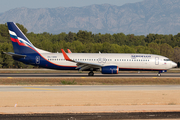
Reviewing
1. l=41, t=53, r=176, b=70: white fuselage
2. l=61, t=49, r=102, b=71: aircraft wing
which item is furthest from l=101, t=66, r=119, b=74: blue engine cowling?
l=41, t=53, r=176, b=70: white fuselage

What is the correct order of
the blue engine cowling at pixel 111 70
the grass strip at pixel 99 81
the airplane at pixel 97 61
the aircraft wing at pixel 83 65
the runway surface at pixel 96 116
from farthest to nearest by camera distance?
the airplane at pixel 97 61, the aircraft wing at pixel 83 65, the blue engine cowling at pixel 111 70, the grass strip at pixel 99 81, the runway surface at pixel 96 116

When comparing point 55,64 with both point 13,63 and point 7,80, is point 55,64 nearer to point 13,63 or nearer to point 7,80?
point 7,80

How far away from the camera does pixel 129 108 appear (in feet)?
53.7

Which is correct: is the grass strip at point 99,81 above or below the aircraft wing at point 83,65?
below

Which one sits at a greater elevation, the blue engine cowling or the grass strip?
the blue engine cowling

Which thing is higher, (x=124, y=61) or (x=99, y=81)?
(x=124, y=61)

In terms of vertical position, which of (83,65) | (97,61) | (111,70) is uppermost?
(97,61)

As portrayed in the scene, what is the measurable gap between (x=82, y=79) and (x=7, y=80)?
1041cm

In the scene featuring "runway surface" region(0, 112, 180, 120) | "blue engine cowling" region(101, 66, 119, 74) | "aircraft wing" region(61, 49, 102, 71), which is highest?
"aircraft wing" region(61, 49, 102, 71)

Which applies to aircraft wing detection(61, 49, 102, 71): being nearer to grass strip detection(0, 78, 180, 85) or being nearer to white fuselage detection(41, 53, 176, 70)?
white fuselage detection(41, 53, 176, 70)

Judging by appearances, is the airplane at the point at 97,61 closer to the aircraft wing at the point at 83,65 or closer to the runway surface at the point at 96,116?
the aircraft wing at the point at 83,65

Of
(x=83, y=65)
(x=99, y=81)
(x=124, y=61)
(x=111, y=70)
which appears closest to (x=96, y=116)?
(x=99, y=81)

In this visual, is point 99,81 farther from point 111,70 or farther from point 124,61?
point 124,61

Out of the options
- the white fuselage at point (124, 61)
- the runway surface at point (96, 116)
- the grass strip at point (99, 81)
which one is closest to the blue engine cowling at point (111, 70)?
the white fuselage at point (124, 61)
